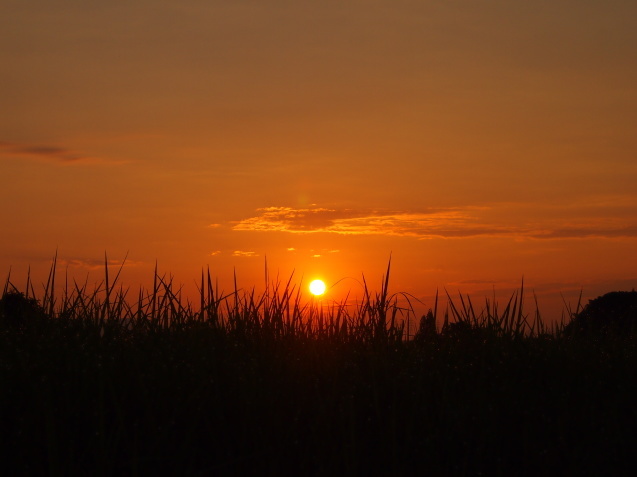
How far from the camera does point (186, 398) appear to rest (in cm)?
477

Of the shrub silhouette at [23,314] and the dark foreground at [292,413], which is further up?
the shrub silhouette at [23,314]

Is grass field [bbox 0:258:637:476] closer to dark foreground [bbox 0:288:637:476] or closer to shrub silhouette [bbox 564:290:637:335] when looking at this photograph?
dark foreground [bbox 0:288:637:476]

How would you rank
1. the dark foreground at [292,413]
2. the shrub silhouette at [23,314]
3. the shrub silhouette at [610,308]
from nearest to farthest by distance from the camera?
the dark foreground at [292,413] < the shrub silhouette at [23,314] < the shrub silhouette at [610,308]

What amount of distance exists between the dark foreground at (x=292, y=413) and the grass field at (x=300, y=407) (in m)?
0.01

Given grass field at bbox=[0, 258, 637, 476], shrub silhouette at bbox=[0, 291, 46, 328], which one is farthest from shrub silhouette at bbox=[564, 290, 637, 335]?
shrub silhouette at bbox=[0, 291, 46, 328]

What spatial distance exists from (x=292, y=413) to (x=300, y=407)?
0.27 ft

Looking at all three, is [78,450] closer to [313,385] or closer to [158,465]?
[158,465]

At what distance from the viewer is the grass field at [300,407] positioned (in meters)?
4.43

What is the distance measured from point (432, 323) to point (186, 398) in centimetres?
327

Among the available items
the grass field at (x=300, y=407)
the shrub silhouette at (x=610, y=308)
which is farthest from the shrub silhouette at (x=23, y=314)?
the shrub silhouette at (x=610, y=308)

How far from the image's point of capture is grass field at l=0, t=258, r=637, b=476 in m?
4.43

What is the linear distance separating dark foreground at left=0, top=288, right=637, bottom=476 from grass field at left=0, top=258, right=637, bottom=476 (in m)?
0.01

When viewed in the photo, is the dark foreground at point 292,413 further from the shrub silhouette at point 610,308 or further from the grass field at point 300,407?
the shrub silhouette at point 610,308

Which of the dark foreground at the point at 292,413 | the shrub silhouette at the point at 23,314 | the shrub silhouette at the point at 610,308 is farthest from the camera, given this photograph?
the shrub silhouette at the point at 610,308
